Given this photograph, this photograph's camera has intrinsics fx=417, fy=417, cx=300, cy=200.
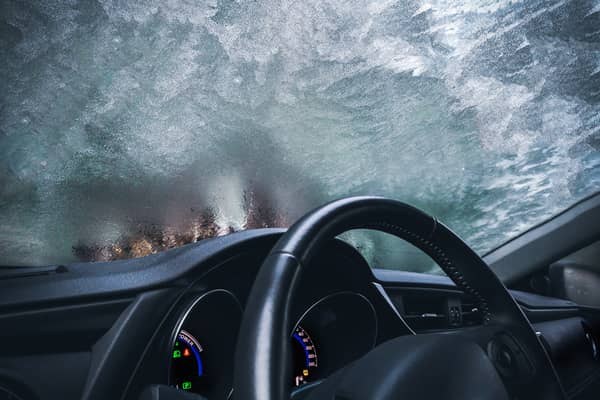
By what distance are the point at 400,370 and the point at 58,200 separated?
12712mm

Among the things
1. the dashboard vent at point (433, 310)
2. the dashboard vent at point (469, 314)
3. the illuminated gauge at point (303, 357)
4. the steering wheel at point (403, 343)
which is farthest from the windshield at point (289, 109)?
the steering wheel at point (403, 343)

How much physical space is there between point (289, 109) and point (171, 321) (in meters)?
7.38

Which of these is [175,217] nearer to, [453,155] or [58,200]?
[58,200]

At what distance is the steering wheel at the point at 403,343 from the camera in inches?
20.9

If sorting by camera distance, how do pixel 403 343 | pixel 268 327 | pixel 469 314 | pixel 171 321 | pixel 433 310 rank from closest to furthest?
pixel 268 327
pixel 403 343
pixel 171 321
pixel 433 310
pixel 469 314

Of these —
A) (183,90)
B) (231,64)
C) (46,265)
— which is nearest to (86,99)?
(183,90)

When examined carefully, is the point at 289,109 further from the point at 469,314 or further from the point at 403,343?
the point at 403,343

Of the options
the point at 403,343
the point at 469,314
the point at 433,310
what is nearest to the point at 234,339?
the point at 403,343

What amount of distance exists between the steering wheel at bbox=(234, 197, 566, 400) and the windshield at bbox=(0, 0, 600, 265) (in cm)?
306

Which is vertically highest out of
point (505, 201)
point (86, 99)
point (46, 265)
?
point (86, 99)

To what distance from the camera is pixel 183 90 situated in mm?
7594

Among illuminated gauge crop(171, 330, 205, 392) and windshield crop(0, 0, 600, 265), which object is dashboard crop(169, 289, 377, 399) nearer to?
illuminated gauge crop(171, 330, 205, 392)

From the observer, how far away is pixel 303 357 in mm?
1243

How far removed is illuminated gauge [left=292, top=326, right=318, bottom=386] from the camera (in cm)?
123
